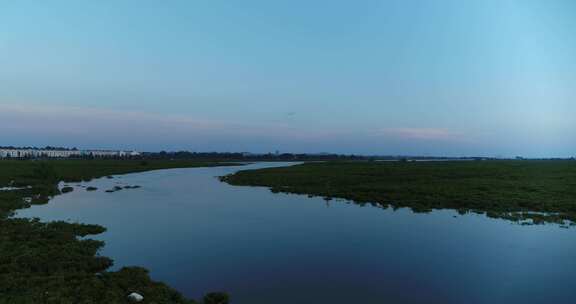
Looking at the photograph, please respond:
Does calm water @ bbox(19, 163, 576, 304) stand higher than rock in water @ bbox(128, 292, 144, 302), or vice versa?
rock in water @ bbox(128, 292, 144, 302)

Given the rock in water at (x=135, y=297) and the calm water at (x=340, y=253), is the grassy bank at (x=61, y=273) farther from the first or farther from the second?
the calm water at (x=340, y=253)

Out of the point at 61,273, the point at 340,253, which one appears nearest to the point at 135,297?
the point at 61,273

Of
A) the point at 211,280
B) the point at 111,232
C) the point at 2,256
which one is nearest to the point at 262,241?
the point at 211,280

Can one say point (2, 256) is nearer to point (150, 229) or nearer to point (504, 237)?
point (150, 229)

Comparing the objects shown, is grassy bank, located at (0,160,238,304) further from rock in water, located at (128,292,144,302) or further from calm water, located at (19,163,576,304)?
calm water, located at (19,163,576,304)

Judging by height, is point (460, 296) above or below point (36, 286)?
below

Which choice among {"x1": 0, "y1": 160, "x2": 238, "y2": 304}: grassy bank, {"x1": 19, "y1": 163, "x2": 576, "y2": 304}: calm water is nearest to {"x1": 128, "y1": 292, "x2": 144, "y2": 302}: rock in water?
{"x1": 0, "y1": 160, "x2": 238, "y2": 304}: grassy bank

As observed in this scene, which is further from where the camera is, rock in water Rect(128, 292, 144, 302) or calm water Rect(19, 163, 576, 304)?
calm water Rect(19, 163, 576, 304)

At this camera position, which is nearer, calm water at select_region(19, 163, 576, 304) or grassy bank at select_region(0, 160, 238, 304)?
grassy bank at select_region(0, 160, 238, 304)
